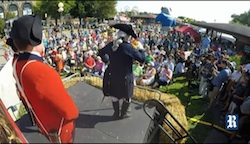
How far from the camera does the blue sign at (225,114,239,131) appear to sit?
1.78 m

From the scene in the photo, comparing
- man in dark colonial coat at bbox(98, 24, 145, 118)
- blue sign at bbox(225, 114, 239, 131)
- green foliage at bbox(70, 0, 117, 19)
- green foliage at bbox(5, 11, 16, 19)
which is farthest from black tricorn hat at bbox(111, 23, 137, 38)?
blue sign at bbox(225, 114, 239, 131)

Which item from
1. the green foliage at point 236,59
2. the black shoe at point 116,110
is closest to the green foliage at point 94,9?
the black shoe at point 116,110

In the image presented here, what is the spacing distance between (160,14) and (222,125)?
3.03ft

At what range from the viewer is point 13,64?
136 centimetres

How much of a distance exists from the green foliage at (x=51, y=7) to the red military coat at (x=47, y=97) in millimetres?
450

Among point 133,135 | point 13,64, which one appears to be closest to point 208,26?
point 133,135

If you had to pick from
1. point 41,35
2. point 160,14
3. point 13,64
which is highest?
point 160,14

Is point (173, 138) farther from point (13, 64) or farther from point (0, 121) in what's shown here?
point (0, 121)

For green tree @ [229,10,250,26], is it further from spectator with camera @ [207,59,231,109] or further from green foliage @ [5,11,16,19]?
green foliage @ [5,11,16,19]

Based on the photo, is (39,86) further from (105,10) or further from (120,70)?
(105,10)

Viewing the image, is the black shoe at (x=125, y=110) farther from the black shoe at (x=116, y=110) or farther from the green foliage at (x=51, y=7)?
the green foliage at (x=51, y=7)

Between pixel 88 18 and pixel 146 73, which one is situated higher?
pixel 88 18

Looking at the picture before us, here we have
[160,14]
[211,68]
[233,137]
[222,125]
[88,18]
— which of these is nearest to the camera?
[160,14]

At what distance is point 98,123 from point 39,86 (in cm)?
39
